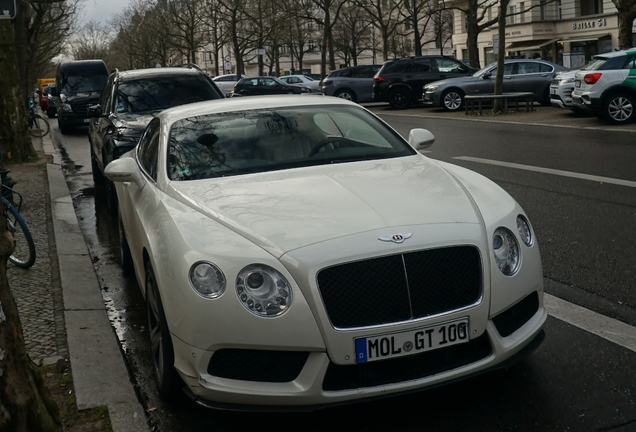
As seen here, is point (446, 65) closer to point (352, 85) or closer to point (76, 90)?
point (352, 85)

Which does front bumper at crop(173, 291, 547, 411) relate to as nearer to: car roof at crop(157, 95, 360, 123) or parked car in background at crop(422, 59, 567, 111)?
car roof at crop(157, 95, 360, 123)

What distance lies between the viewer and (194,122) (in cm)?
553

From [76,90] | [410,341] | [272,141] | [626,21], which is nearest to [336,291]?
[410,341]

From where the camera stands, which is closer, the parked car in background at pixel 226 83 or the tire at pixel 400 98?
the tire at pixel 400 98

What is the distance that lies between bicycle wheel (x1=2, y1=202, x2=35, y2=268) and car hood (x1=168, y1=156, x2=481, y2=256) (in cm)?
272

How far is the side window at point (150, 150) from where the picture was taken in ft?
17.7

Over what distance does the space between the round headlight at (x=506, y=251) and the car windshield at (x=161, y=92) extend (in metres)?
8.08

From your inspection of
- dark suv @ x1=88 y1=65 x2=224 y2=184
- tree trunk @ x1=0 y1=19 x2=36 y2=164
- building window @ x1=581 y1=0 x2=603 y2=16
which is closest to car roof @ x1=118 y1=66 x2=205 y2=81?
dark suv @ x1=88 y1=65 x2=224 y2=184

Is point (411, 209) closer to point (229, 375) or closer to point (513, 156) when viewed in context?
point (229, 375)

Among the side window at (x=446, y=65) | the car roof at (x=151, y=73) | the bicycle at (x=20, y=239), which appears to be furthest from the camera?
the side window at (x=446, y=65)

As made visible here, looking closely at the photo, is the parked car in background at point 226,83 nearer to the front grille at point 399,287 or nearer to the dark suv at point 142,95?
the dark suv at point 142,95

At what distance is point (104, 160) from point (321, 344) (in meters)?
7.24

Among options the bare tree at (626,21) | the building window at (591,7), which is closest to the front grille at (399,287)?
the bare tree at (626,21)

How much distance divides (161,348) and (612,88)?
51.9 ft
